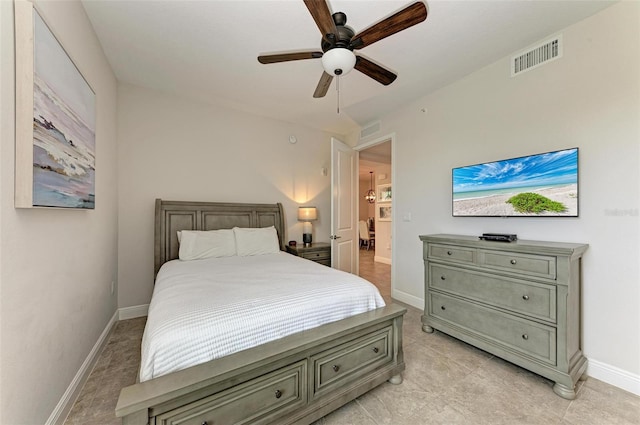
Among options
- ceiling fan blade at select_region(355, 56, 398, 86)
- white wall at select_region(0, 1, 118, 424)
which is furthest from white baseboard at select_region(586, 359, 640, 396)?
white wall at select_region(0, 1, 118, 424)

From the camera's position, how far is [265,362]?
128cm

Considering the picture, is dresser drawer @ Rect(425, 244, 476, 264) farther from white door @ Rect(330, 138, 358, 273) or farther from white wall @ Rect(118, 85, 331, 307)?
white wall @ Rect(118, 85, 331, 307)

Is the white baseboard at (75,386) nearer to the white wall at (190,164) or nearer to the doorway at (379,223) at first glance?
the white wall at (190,164)

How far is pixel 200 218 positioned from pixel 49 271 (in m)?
1.94

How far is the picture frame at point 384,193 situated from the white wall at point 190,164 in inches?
118

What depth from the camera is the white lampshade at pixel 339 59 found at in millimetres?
1635

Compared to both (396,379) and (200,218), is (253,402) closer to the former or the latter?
(396,379)

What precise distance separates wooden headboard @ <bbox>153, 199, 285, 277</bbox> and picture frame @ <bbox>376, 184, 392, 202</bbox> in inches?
146

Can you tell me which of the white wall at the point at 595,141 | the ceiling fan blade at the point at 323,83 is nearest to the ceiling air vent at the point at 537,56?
the white wall at the point at 595,141

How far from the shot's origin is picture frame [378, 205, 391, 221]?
6.62 metres

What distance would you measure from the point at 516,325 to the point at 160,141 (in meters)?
4.29

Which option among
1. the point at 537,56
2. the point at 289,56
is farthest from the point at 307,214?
the point at 537,56

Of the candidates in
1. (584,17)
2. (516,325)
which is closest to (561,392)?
Answer: (516,325)

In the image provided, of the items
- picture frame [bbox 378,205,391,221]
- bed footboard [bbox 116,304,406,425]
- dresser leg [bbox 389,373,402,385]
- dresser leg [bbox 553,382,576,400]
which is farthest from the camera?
picture frame [bbox 378,205,391,221]
